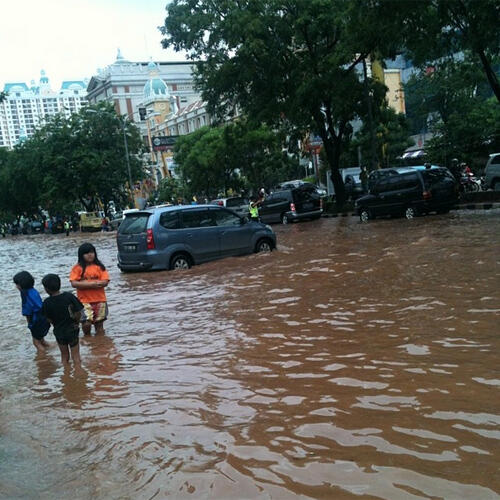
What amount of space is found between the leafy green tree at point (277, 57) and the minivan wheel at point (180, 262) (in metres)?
13.6

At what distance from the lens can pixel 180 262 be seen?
14641 mm

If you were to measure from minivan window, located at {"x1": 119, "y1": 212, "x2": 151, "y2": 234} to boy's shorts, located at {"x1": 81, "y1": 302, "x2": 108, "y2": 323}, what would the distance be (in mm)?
6069

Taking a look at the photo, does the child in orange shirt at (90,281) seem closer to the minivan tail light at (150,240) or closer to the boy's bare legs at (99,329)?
the boy's bare legs at (99,329)

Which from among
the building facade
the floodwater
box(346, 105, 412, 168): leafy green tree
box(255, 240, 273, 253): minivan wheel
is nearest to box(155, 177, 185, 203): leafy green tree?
box(346, 105, 412, 168): leafy green tree

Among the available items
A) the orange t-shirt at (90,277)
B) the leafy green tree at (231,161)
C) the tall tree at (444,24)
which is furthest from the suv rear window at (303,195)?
the orange t-shirt at (90,277)

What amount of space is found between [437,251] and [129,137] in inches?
1874

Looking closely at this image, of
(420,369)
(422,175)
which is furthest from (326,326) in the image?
(422,175)

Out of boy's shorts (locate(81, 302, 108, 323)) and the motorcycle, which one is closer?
boy's shorts (locate(81, 302, 108, 323))

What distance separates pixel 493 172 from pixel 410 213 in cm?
483

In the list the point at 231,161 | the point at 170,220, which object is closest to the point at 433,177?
→ the point at 170,220

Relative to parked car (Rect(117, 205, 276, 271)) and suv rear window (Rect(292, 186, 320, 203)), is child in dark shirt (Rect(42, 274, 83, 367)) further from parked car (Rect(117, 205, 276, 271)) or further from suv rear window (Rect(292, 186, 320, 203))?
suv rear window (Rect(292, 186, 320, 203))

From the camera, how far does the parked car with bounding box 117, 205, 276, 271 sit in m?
14.2

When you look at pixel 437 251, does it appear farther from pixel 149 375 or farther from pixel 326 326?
pixel 149 375

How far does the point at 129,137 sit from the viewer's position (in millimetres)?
56719
